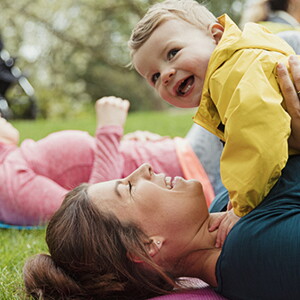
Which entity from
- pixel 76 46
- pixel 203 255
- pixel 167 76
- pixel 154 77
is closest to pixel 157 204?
pixel 203 255

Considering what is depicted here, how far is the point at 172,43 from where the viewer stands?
2363 millimetres

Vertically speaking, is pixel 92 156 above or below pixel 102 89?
above

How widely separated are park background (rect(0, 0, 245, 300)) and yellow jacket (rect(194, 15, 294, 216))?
50.1 feet

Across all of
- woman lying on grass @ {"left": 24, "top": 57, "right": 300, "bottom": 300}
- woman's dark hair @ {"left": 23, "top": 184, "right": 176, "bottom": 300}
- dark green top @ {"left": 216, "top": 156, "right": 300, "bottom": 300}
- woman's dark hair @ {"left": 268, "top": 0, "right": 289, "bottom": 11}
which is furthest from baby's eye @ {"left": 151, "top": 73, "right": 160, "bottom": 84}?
woman's dark hair @ {"left": 268, "top": 0, "right": 289, "bottom": 11}

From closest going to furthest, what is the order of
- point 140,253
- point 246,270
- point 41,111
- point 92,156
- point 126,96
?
point 246,270 < point 140,253 < point 92,156 < point 41,111 < point 126,96

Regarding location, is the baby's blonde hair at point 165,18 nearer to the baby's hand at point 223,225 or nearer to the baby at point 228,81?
the baby at point 228,81

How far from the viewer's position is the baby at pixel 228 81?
1.83 meters

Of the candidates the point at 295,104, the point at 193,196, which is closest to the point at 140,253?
the point at 193,196

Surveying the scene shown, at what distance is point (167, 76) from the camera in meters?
2.34

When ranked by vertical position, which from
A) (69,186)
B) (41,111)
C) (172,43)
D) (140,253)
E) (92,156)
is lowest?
(41,111)

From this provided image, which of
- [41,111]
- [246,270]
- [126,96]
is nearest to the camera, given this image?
[246,270]

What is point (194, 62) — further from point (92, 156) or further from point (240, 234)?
point (92, 156)

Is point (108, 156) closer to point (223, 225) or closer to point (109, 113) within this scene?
point (109, 113)

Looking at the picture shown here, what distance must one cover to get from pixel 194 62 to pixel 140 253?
2.97 ft
